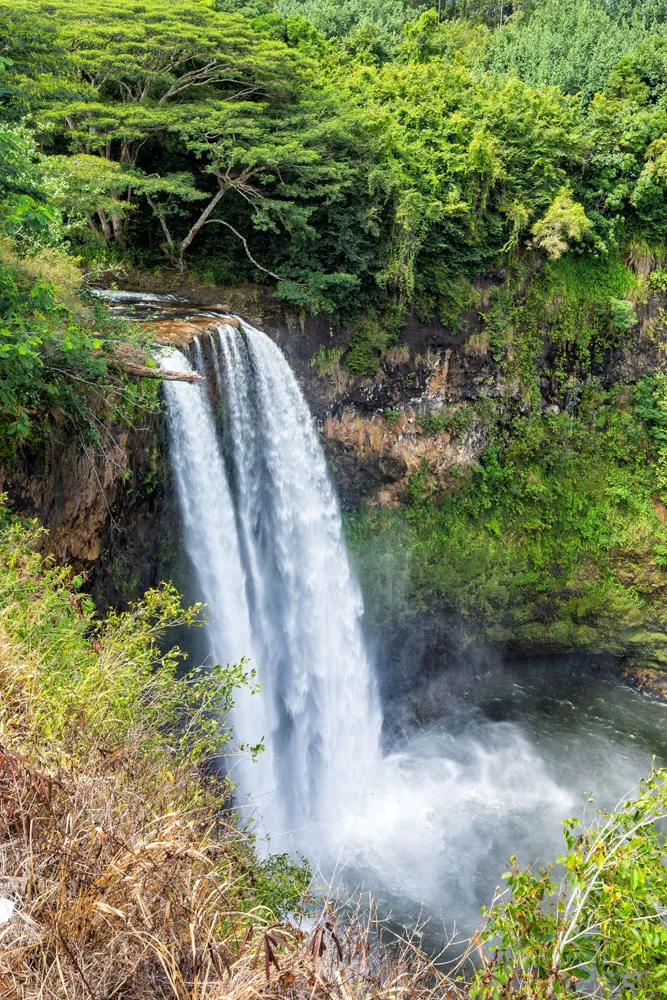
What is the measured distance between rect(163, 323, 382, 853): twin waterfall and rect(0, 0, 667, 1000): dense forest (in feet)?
3.06

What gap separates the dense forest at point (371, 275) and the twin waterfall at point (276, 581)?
0.93 meters

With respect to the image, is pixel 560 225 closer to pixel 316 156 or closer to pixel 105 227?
pixel 316 156

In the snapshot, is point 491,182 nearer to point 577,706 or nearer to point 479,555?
point 479,555

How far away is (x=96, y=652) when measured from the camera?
519cm

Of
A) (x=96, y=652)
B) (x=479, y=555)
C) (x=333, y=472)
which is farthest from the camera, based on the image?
(x=479, y=555)

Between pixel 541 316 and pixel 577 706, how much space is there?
29.8 ft

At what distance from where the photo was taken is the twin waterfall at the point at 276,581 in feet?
31.8

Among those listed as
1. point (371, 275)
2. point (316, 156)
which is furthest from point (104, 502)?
point (371, 275)

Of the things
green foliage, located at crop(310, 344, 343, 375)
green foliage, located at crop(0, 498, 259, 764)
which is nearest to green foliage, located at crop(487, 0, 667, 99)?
green foliage, located at crop(310, 344, 343, 375)

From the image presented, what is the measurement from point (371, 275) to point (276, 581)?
672cm

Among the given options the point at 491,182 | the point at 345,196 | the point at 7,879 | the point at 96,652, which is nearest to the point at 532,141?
the point at 491,182

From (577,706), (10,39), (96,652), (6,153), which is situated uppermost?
(10,39)

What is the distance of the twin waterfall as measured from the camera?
969 cm

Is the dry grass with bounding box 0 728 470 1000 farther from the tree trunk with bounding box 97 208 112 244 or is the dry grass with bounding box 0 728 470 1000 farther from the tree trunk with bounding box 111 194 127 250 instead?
the tree trunk with bounding box 111 194 127 250
